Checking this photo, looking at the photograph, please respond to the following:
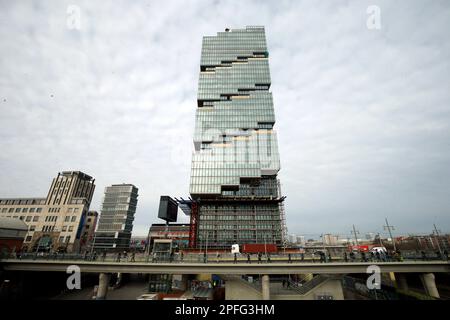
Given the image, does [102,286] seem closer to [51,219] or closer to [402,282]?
[402,282]

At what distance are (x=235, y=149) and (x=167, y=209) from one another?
36622 mm

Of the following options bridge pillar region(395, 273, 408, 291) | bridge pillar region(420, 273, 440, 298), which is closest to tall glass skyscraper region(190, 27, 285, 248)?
bridge pillar region(395, 273, 408, 291)

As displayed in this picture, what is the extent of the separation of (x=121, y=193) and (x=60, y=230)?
110 feet

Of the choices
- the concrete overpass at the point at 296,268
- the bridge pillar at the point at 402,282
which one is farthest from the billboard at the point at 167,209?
the bridge pillar at the point at 402,282

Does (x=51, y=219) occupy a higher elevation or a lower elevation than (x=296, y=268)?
higher

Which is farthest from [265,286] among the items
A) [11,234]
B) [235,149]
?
[235,149]

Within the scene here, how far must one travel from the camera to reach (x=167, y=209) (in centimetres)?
8481

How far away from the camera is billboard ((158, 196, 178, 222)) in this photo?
83750mm

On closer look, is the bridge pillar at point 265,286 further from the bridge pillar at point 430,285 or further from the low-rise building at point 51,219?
the low-rise building at point 51,219

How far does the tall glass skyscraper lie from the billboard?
12.8 m

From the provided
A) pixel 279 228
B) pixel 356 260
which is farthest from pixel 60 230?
pixel 356 260

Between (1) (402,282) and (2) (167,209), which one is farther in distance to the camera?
(2) (167,209)

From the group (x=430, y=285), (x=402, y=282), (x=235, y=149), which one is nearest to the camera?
(x=430, y=285)
